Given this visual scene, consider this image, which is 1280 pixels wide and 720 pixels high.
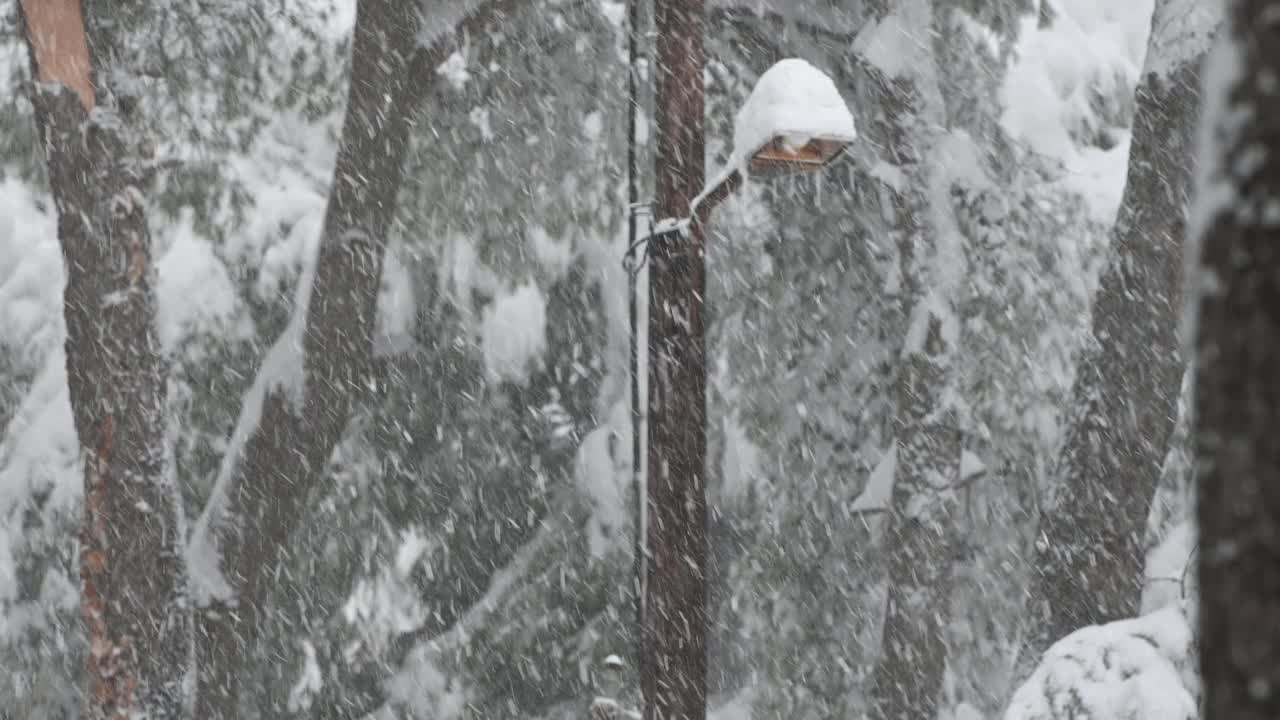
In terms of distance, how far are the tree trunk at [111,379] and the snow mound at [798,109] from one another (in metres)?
4.14

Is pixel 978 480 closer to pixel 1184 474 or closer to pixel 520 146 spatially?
pixel 1184 474

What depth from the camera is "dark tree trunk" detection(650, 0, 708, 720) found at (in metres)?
7.06

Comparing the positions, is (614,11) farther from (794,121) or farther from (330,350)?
(794,121)

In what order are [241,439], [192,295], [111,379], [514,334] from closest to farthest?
[111,379]
[241,439]
[192,295]
[514,334]

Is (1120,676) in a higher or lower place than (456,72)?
lower

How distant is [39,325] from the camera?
1197 cm

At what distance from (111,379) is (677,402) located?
11.6 feet

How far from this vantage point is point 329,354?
9.41 metres

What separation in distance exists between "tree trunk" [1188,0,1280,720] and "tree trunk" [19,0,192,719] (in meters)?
8.46

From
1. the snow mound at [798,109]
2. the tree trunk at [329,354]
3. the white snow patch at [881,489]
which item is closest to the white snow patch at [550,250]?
the tree trunk at [329,354]

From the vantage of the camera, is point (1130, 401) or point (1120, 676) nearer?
point (1120, 676)

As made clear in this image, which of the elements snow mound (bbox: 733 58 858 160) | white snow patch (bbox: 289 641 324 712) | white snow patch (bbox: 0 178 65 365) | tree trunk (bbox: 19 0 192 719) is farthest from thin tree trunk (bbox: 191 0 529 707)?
snow mound (bbox: 733 58 858 160)

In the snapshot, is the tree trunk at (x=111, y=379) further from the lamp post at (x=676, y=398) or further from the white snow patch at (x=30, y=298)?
the lamp post at (x=676, y=398)

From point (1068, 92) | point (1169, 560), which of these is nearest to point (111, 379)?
point (1169, 560)
